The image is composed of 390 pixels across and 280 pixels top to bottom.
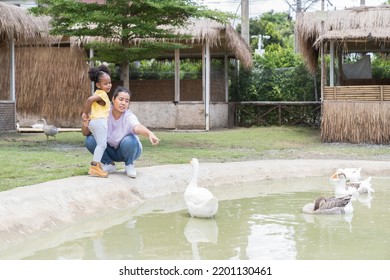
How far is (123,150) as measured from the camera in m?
7.73

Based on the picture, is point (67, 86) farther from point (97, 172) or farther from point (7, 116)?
point (97, 172)

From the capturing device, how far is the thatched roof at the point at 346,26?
15664mm

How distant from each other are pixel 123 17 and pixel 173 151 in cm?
296

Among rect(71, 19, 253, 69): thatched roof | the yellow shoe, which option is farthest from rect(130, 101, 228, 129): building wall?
the yellow shoe

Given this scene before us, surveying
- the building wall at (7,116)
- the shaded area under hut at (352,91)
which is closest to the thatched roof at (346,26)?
the shaded area under hut at (352,91)

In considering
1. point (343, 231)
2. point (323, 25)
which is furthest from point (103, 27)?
point (343, 231)

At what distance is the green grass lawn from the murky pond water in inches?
66.8

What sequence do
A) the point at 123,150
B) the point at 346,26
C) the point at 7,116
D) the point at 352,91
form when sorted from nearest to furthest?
the point at 123,150, the point at 352,91, the point at 346,26, the point at 7,116

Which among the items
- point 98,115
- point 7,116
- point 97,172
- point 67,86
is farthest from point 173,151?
point 67,86

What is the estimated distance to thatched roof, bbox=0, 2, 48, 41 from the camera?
53.0 ft

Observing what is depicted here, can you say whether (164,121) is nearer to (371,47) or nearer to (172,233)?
(371,47)

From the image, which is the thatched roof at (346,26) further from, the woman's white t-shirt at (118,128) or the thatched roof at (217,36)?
the woman's white t-shirt at (118,128)

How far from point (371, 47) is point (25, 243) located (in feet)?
52.7

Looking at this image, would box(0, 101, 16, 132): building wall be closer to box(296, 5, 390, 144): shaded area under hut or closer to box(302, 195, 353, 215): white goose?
box(296, 5, 390, 144): shaded area under hut
